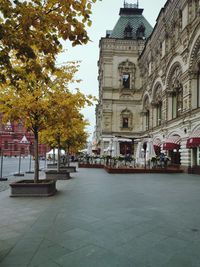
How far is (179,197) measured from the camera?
973 centimetres

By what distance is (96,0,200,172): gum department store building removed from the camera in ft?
77.2

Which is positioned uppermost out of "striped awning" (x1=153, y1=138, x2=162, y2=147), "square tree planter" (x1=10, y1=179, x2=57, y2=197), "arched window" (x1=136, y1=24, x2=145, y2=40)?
"arched window" (x1=136, y1=24, x2=145, y2=40)

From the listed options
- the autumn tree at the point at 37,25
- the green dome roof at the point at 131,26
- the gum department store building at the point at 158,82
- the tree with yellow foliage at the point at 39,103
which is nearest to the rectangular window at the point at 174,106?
the gum department store building at the point at 158,82

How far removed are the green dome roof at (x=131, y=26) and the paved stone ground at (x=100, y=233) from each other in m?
45.9

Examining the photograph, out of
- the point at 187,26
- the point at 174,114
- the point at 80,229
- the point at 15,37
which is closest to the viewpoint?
the point at 15,37

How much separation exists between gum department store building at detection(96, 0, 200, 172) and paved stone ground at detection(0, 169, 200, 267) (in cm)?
1510

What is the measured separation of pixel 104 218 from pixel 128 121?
41.0 m

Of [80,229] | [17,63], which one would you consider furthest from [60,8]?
[17,63]

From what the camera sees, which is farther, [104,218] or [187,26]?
[187,26]

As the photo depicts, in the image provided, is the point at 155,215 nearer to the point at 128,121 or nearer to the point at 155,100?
the point at 155,100

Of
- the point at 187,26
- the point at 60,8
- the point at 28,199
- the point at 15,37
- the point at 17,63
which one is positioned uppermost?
the point at 187,26

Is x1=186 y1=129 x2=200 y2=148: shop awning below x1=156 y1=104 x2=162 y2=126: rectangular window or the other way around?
below

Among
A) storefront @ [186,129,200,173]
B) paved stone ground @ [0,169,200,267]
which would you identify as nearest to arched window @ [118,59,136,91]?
storefront @ [186,129,200,173]

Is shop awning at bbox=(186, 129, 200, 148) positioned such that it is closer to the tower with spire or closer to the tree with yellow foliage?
the tree with yellow foliage
